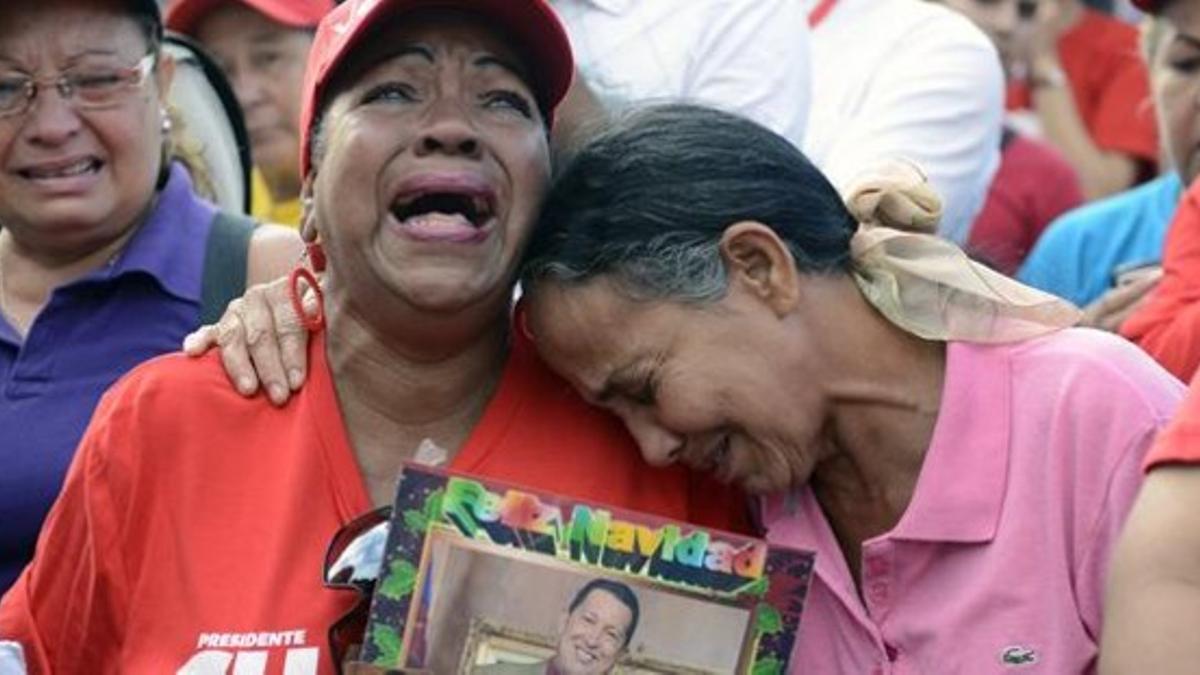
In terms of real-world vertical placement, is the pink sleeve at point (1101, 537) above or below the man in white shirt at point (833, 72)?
below

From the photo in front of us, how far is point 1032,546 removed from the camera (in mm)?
4043

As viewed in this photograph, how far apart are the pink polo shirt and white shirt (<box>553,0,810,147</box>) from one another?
4.41 feet

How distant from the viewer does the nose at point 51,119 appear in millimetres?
5129

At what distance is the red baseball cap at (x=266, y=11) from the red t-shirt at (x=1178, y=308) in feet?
6.94

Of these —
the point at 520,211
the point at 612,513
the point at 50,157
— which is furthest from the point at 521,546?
the point at 50,157

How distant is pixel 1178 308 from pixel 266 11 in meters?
2.50

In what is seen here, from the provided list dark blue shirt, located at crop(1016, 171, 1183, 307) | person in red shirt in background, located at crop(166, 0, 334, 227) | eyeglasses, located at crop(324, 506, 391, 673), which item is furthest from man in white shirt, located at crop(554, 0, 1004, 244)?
person in red shirt in background, located at crop(166, 0, 334, 227)

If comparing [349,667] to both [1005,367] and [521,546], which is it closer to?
[521,546]

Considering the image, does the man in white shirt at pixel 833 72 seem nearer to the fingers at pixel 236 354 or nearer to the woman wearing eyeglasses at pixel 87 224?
the woman wearing eyeglasses at pixel 87 224

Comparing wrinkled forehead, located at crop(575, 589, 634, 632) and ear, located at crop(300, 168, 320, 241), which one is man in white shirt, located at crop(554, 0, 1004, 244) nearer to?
ear, located at crop(300, 168, 320, 241)

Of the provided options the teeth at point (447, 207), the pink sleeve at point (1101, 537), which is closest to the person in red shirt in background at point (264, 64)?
the teeth at point (447, 207)

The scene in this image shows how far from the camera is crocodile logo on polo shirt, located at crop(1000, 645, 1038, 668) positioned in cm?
402

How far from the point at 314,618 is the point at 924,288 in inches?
35.6

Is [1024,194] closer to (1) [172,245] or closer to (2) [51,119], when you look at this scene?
(1) [172,245]
